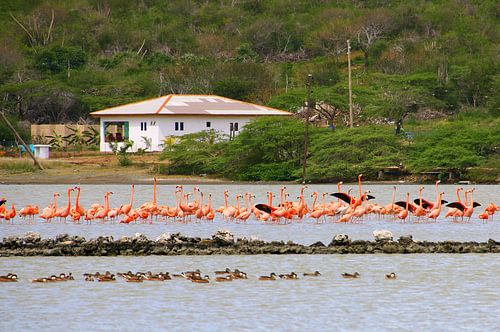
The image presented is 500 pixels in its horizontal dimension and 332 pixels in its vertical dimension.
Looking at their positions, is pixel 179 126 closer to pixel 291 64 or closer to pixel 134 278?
pixel 291 64

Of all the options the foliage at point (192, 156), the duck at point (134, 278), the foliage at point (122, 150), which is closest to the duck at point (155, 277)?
the duck at point (134, 278)

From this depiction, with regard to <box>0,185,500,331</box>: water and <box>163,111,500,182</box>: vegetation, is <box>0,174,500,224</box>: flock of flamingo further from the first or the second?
<box>163,111,500,182</box>: vegetation

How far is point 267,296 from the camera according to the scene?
2003cm

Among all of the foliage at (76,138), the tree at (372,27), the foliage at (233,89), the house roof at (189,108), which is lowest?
the foliage at (76,138)

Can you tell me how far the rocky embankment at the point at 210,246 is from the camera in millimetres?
24094

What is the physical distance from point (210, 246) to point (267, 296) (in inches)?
188

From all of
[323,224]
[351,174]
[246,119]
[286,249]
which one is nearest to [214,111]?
[246,119]

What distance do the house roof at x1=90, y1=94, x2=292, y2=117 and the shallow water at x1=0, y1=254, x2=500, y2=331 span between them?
3638cm

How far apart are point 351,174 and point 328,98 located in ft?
36.2

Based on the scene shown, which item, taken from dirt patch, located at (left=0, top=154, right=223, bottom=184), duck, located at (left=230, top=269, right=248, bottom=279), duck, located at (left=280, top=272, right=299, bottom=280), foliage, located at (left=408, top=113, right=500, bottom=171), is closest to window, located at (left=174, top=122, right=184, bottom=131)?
dirt patch, located at (left=0, top=154, right=223, bottom=184)

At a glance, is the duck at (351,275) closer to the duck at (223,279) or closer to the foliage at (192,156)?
the duck at (223,279)

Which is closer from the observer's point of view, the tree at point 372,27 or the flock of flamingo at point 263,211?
the flock of flamingo at point 263,211

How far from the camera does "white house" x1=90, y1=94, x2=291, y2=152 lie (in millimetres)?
59656

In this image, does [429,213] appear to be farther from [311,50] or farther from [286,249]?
[311,50]
